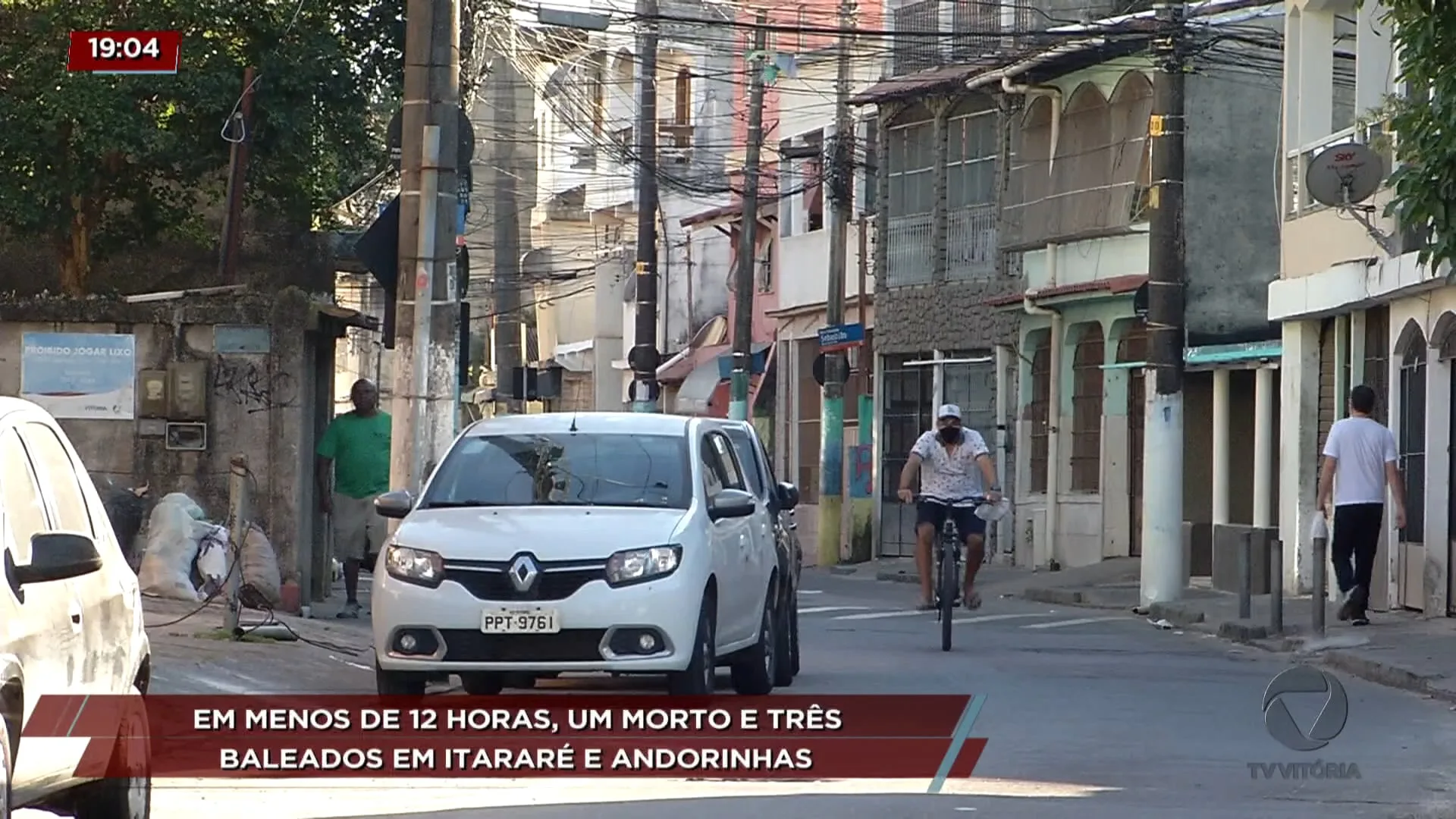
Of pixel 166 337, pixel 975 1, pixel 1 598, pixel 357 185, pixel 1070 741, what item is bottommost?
pixel 1070 741

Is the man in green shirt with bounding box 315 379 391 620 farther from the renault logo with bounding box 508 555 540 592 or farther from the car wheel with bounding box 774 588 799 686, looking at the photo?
the renault logo with bounding box 508 555 540 592

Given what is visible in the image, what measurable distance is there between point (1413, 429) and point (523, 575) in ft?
41.8

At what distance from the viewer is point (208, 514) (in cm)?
1964

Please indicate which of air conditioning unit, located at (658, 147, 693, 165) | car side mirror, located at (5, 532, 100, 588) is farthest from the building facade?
air conditioning unit, located at (658, 147, 693, 165)

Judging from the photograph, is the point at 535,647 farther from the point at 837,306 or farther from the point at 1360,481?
the point at 837,306

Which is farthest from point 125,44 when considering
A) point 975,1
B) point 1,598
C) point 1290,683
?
point 975,1

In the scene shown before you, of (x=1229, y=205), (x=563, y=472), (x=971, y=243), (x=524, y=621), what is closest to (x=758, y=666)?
(x=563, y=472)

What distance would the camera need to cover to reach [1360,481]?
20297mm

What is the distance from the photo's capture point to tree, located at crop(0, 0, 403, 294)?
21.0 meters

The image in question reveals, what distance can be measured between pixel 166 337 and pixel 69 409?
92 centimetres

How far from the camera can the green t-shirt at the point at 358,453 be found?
19.7 m

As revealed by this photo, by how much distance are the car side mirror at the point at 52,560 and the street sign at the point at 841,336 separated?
2994cm

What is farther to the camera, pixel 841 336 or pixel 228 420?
pixel 841 336

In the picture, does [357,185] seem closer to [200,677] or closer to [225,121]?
[225,121]
